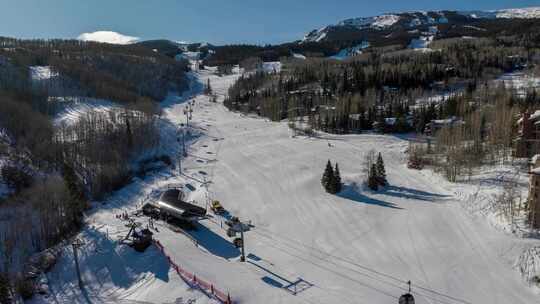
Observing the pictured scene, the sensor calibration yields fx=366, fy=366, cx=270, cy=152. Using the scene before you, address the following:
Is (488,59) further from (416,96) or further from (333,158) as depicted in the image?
(333,158)

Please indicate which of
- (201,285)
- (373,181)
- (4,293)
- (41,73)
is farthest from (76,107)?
(201,285)

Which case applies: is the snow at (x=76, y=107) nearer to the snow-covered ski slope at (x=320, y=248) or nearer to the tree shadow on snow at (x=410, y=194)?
the snow-covered ski slope at (x=320, y=248)

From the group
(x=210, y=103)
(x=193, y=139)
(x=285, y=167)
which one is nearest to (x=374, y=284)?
(x=285, y=167)

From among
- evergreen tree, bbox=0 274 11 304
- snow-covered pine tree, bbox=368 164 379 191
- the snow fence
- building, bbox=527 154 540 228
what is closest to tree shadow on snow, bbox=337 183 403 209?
snow-covered pine tree, bbox=368 164 379 191

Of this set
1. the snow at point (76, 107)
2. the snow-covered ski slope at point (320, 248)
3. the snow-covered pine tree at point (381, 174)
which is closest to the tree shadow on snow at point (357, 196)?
the snow-covered ski slope at point (320, 248)

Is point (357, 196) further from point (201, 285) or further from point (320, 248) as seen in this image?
point (201, 285)

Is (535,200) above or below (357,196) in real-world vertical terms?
above

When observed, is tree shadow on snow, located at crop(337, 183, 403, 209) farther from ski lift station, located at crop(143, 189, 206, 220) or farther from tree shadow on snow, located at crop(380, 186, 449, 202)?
ski lift station, located at crop(143, 189, 206, 220)
